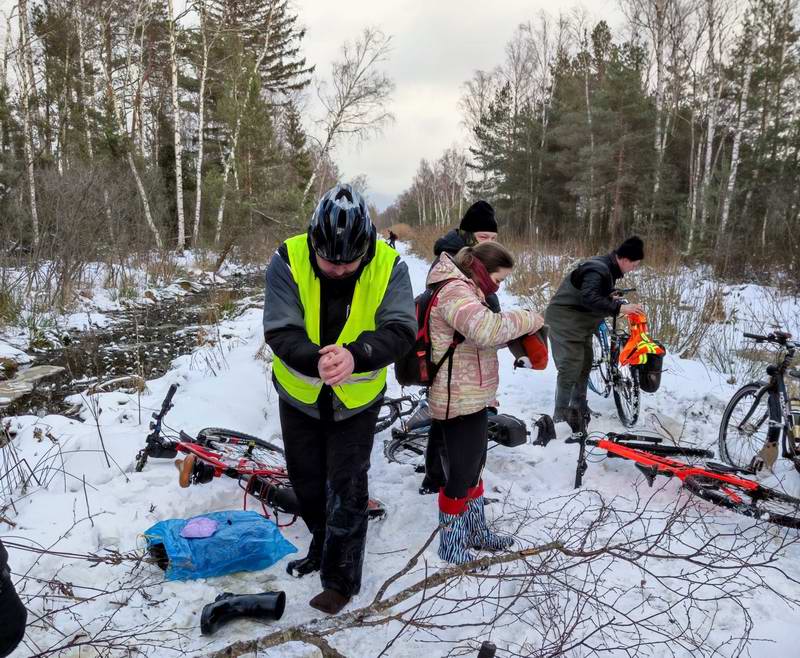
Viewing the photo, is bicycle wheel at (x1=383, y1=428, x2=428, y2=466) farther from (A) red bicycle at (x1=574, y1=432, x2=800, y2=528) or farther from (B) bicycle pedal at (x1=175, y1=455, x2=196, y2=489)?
(B) bicycle pedal at (x1=175, y1=455, x2=196, y2=489)

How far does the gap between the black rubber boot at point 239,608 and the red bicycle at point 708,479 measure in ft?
7.22

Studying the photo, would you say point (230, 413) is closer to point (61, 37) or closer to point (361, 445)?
point (361, 445)

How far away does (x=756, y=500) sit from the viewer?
9.84ft

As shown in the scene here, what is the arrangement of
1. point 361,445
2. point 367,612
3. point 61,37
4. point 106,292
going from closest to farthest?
point 367,612 → point 361,445 → point 106,292 → point 61,37

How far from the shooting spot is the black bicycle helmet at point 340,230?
2.03 metres

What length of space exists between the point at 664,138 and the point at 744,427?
1810 centimetres

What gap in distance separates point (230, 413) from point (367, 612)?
305 cm

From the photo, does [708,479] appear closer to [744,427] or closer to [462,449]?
[744,427]

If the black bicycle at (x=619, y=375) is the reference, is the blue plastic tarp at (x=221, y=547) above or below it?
below

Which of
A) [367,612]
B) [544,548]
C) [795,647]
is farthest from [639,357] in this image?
[367,612]

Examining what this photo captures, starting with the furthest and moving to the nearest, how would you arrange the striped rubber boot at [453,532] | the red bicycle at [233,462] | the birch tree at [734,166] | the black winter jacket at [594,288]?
1. the birch tree at [734,166]
2. the black winter jacket at [594,288]
3. the red bicycle at [233,462]
4. the striped rubber boot at [453,532]

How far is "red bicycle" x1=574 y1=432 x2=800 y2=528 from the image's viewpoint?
9.48ft

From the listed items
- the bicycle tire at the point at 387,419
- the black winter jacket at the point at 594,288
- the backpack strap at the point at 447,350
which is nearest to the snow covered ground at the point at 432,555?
the bicycle tire at the point at 387,419

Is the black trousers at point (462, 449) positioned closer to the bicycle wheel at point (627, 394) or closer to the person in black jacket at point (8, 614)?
the person in black jacket at point (8, 614)
